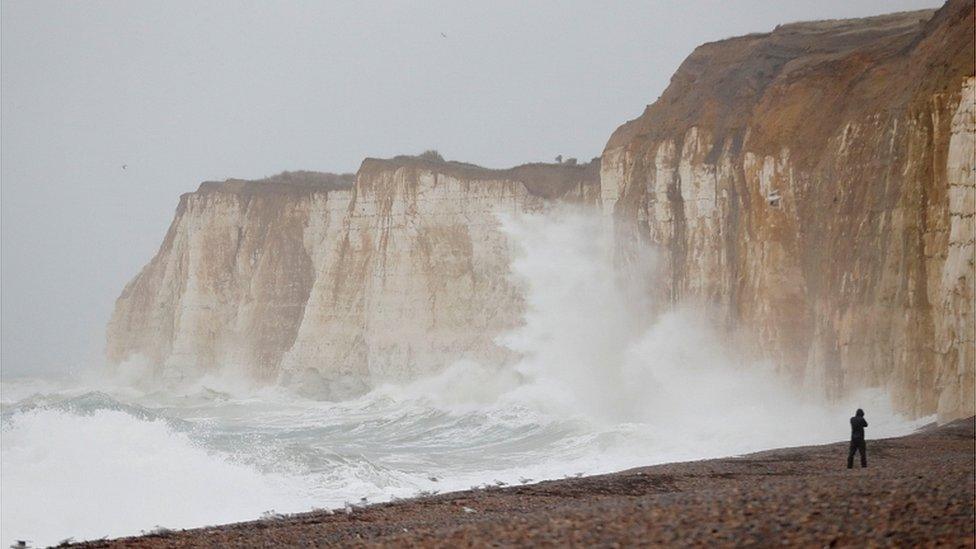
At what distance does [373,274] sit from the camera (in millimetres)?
50250

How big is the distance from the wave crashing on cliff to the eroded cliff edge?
4.36ft

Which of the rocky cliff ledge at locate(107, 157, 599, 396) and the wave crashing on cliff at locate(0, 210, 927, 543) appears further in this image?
the rocky cliff ledge at locate(107, 157, 599, 396)

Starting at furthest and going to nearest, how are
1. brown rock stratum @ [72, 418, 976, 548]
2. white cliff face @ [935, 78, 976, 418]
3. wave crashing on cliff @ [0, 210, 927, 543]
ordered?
1. wave crashing on cliff @ [0, 210, 927, 543]
2. white cliff face @ [935, 78, 976, 418]
3. brown rock stratum @ [72, 418, 976, 548]

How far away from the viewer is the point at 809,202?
29734 millimetres

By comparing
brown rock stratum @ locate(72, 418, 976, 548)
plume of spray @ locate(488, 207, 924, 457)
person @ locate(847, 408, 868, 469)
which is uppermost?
plume of spray @ locate(488, 207, 924, 457)

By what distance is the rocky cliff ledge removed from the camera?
48.7m

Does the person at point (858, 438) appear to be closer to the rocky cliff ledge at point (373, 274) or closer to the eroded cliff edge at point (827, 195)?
the eroded cliff edge at point (827, 195)

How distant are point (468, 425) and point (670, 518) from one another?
29.8 meters

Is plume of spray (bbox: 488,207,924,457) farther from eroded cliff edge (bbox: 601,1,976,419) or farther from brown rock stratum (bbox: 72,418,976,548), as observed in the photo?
brown rock stratum (bbox: 72,418,976,548)

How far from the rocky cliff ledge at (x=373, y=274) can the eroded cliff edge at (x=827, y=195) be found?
8.23 meters

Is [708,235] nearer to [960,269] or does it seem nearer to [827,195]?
[827,195]

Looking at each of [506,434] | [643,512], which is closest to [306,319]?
[506,434]

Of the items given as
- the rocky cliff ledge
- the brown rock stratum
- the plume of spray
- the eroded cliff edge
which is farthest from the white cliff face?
the rocky cliff ledge

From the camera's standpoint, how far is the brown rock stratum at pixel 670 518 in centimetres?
640
